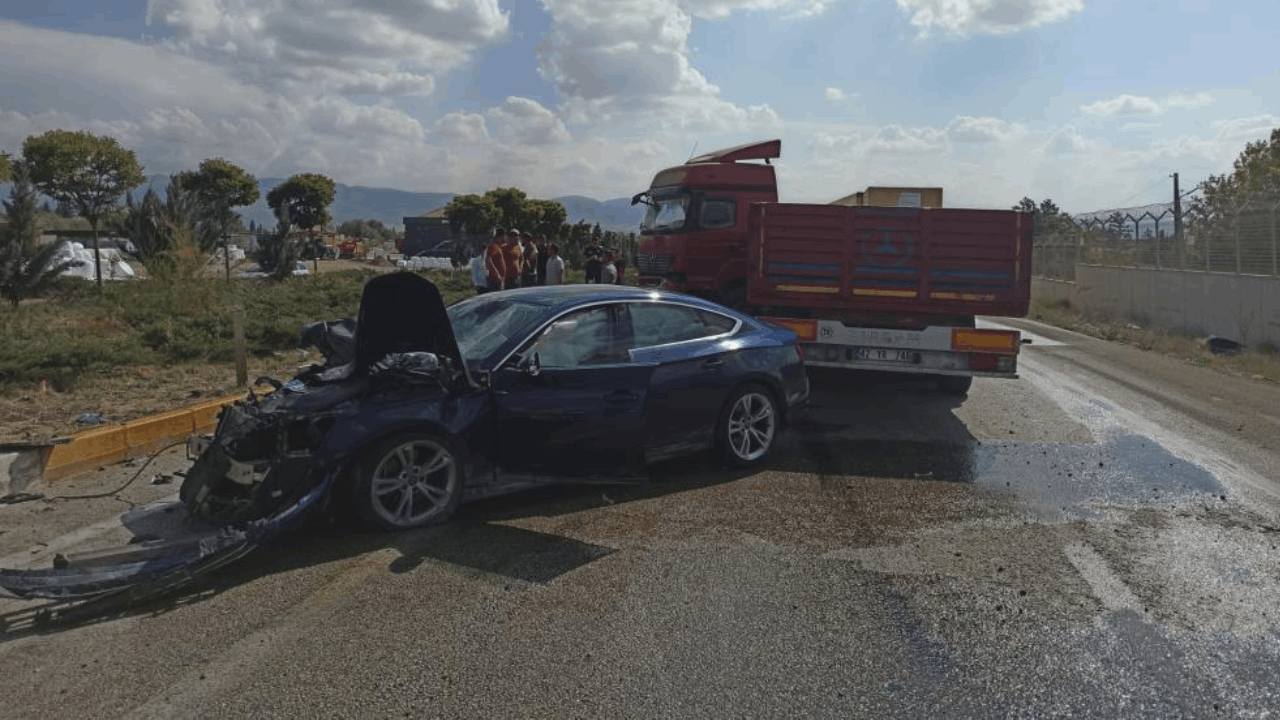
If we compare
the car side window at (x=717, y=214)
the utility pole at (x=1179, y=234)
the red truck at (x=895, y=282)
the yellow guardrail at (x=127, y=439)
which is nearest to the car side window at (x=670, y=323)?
the red truck at (x=895, y=282)

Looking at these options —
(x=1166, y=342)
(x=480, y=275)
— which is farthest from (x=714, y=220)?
(x=1166, y=342)

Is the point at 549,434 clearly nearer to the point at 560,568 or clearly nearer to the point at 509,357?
the point at 509,357

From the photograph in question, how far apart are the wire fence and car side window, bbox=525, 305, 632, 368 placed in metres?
15.9

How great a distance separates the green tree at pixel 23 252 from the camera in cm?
1527

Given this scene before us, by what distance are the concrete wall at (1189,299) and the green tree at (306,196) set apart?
39724 millimetres

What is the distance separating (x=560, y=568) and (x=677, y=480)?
2.02 metres

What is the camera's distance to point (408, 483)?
5.52 m

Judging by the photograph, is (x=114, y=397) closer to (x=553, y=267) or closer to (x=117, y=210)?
(x=553, y=267)

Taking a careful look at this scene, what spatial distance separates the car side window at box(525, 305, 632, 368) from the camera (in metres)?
6.16

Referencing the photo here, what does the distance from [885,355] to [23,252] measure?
13960 millimetres

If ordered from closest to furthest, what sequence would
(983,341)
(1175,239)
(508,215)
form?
(983,341), (1175,239), (508,215)

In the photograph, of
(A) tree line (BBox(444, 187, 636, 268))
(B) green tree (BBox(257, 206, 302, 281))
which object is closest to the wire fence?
(B) green tree (BBox(257, 206, 302, 281))

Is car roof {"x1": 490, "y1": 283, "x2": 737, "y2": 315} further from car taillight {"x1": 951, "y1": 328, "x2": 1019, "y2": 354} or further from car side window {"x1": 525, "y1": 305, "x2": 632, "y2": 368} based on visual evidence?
car taillight {"x1": 951, "y1": 328, "x2": 1019, "y2": 354}

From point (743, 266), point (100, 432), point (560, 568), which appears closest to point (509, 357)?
point (560, 568)
